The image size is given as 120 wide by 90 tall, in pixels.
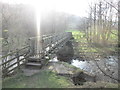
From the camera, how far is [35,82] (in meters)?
5.07

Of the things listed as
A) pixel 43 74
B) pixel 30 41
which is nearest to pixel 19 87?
pixel 43 74

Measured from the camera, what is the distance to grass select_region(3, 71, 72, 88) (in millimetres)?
4797

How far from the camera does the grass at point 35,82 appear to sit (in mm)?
4797

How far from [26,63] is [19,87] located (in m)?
1.94

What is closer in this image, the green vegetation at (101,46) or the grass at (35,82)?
the green vegetation at (101,46)

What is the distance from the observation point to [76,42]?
2322 cm

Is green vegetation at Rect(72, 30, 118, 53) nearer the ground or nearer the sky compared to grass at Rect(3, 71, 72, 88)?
nearer the sky

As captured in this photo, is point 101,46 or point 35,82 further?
A: point 101,46

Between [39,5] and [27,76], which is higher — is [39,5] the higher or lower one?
the higher one

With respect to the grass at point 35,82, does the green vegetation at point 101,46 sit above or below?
above

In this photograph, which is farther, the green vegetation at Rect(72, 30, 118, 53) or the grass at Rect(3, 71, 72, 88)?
the grass at Rect(3, 71, 72, 88)

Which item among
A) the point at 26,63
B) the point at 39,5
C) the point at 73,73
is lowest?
the point at 73,73

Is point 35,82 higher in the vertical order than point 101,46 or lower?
lower

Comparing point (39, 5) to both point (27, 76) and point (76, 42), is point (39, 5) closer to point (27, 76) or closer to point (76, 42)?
point (76, 42)
